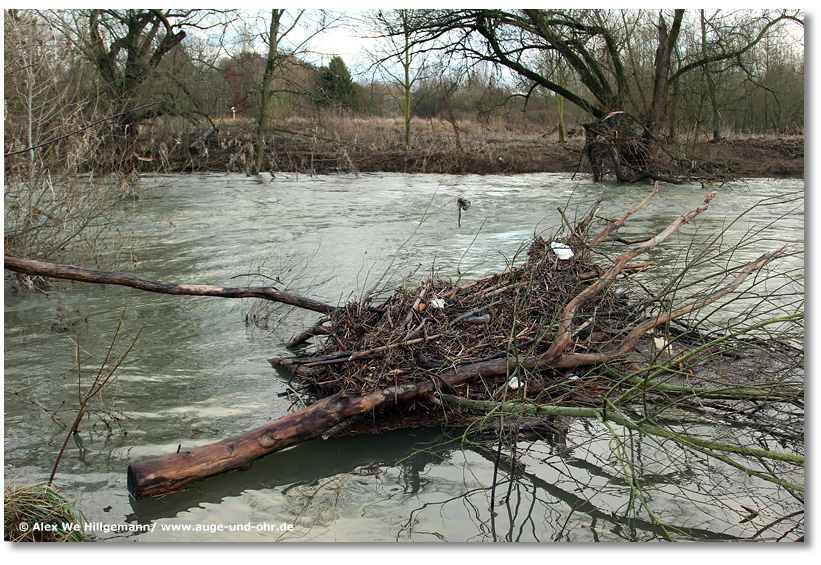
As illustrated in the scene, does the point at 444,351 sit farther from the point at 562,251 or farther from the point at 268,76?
the point at 268,76

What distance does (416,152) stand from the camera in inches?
985

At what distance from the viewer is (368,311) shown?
5.18m

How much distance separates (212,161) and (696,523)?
21084 millimetres

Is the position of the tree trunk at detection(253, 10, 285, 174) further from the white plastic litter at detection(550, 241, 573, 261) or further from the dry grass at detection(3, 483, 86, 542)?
the dry grass at detection(3, 483, 86, 542)

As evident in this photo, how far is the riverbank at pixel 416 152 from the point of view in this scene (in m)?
20.8

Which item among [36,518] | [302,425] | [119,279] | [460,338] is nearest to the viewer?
[36,518]

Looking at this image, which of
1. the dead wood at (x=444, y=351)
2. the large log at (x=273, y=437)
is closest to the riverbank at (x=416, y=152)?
the dead wood at (x=444, y=351)

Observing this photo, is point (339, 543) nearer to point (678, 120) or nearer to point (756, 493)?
point (756, 493)

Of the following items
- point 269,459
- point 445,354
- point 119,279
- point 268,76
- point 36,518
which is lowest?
point 269,459

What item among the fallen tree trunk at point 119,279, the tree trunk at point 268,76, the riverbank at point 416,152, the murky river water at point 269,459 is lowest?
the murky river water at point 269,459

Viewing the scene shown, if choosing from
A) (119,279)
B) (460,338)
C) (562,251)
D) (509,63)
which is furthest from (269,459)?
(509,63)

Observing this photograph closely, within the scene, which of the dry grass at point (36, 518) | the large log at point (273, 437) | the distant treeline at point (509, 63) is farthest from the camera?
the distant treeline at point (509, 63)

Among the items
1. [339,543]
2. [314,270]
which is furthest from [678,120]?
[339,543]

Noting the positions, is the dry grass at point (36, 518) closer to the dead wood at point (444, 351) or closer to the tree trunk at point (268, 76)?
the dead wood at point (444, 351)
